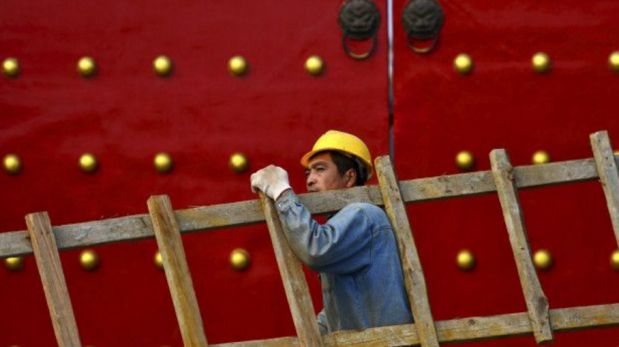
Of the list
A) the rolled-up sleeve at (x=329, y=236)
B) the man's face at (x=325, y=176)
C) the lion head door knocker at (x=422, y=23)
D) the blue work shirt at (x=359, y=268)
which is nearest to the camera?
the rolled-up sleeve at (x=329, y=236)

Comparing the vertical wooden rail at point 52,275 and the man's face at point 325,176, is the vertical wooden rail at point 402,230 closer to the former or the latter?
the man's face at point 325,176

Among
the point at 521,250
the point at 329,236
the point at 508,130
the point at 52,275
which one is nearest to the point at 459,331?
the point at 521,250

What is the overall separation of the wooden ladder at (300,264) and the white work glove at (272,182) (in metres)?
0.03

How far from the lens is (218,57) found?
675cm

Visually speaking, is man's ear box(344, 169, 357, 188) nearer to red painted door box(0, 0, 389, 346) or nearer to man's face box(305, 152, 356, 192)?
man's face box(305, 152, 356, 192)

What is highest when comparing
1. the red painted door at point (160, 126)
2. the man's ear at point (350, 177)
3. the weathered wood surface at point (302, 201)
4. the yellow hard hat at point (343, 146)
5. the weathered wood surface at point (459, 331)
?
the red painted door at point (160, 126)

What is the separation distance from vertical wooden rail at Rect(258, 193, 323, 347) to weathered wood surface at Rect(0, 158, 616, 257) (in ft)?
0.15

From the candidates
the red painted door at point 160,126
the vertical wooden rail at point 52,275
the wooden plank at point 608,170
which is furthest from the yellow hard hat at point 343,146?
the vertical wooden rail at point 52,275

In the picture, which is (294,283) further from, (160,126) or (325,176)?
(160,126)

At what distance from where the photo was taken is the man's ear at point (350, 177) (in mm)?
5832

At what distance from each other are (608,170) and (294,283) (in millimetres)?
836

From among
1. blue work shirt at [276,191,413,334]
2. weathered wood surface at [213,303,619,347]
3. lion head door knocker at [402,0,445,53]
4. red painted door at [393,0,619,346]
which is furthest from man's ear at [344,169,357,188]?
lion head door knocker at [402,0,445,53]

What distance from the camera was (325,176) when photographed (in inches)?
228

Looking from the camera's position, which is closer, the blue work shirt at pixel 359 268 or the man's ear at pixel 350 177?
the blue work shirt at pixel 359 268
